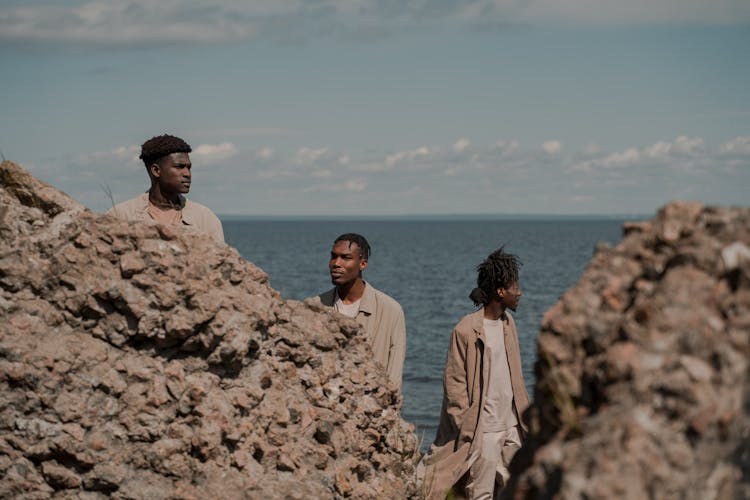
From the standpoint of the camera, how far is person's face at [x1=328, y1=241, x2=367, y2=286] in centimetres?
806

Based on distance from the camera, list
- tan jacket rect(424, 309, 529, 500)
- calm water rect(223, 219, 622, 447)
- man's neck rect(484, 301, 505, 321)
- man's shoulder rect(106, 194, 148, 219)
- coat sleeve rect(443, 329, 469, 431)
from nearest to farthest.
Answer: man's shoulder rect(106, 194, 148, 219) → tan jacket rect(424, 309, 529, 500) → coat sleeve rect(443, 329, 469, 431) → man's neck rect(484, 301, 505, 321) → calm water rect(223, 219, 622, 447)

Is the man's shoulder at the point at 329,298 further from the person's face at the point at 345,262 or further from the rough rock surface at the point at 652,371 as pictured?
the rough rock surface at the point at 652,371

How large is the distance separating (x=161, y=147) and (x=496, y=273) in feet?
10.9

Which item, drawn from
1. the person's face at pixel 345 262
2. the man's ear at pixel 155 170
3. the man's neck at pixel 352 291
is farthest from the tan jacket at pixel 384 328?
Result: the man's ear at pixel 155 170

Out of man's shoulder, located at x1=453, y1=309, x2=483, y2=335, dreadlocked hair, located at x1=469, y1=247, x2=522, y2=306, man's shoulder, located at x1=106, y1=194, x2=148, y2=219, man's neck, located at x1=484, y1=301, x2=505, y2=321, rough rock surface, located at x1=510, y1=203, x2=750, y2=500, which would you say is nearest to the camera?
rough rock surface, located at x1=510, y1=203, x2=750, y2=500

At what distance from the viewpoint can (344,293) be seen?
8219mm

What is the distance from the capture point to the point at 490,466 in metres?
8.19

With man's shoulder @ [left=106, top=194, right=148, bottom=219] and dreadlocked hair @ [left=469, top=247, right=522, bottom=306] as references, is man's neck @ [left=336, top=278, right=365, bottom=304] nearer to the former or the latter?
dreadlocked hair @ [left=469, top=247, right=522, bottom=306]

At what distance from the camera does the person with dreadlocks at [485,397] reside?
26.9 ft

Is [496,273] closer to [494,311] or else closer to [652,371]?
[494,311]

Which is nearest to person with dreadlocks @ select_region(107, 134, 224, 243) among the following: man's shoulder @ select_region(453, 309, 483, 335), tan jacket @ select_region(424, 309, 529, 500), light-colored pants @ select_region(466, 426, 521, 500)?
man's shoulder @ select_region(453, 309, 483, 335)

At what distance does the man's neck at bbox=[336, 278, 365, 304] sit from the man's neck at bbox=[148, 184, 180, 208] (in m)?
1.70

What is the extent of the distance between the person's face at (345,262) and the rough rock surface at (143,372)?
2.09 metres

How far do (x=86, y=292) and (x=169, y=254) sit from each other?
0.53 metres
